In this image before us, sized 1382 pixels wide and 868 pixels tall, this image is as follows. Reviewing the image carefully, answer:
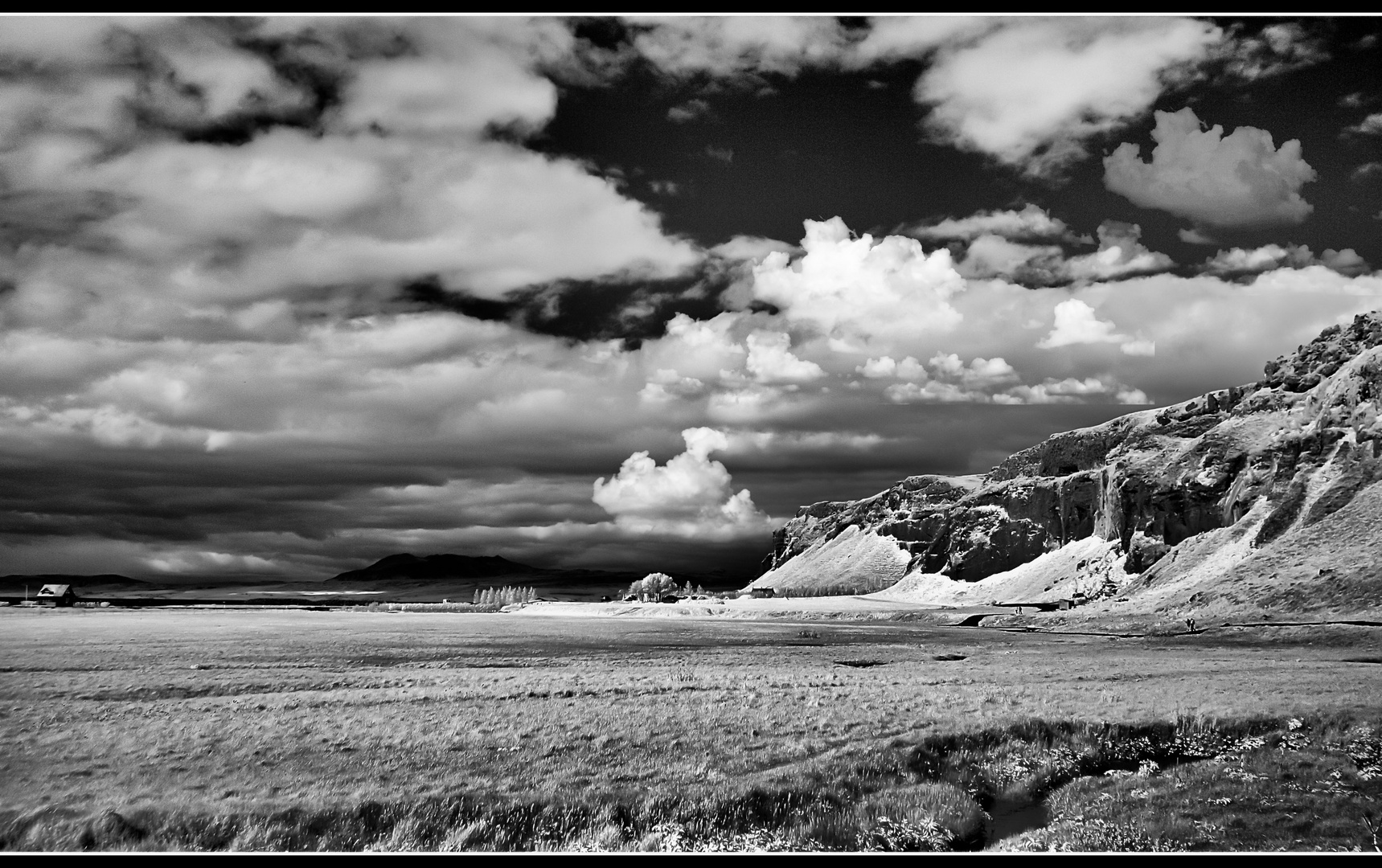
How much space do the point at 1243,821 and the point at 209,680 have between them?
29005 millimetres

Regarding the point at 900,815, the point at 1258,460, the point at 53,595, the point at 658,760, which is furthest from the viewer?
the point at 1258,460

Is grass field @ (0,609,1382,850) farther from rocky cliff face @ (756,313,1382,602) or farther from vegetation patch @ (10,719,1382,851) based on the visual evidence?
rocky cliff face @ (756,313,1382,602)

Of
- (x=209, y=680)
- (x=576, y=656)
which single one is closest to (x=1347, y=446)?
(x=576, y=656)

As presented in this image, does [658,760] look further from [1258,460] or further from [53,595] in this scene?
[1258,460]

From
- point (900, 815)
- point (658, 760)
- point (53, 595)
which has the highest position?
point (658, 760)

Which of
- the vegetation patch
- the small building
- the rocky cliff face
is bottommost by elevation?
the small building

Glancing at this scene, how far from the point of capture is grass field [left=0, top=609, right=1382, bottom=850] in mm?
14742

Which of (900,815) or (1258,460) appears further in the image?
(1258,460)

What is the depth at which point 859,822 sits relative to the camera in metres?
15.9

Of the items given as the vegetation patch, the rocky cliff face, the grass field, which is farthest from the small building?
the rocky cliff face

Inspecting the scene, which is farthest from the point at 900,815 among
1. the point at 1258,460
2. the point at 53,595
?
the point at 1258,460

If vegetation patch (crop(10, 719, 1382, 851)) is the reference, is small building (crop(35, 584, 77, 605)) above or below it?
below

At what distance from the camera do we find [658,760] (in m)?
18.9
